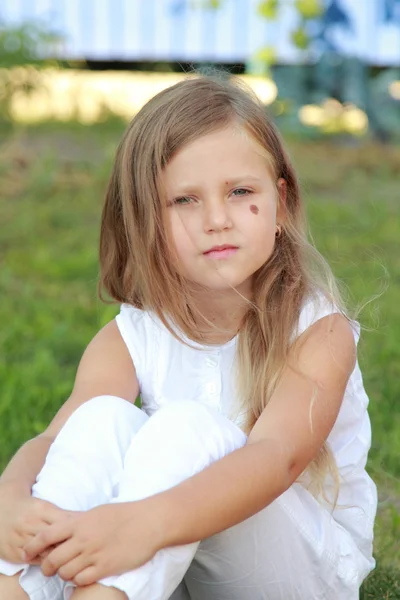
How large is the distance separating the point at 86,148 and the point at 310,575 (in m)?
4.20

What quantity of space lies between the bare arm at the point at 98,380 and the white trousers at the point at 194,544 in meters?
0.15

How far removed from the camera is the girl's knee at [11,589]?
5.66ft

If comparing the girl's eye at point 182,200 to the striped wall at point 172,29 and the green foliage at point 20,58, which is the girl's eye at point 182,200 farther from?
the striped wall at point 172,29

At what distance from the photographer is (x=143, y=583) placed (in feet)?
5.46

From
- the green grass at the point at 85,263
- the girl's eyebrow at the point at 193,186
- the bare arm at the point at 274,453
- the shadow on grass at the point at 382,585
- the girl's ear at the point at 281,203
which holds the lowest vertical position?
the green grass at the point at 85,263

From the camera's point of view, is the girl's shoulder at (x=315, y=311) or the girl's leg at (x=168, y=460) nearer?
the girl's leg at (x=168, y=460)

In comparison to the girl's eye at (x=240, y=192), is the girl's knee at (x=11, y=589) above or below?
below

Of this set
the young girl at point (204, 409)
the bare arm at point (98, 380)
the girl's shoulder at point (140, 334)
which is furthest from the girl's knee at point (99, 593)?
the girl's shoulder at point (140, 334)

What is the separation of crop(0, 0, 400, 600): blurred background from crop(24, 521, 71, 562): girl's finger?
762 mm

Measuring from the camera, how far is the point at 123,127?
603cm

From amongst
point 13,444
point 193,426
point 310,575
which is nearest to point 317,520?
point 310,575

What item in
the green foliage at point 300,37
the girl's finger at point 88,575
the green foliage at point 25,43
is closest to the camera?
the girl's finger at point 88,575

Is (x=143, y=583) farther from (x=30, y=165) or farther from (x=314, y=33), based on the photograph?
(x=314, y=33)

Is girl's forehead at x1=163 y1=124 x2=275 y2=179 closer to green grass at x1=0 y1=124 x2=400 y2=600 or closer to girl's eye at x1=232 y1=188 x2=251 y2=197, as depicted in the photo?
Answer: girl's eye at x1=232 y1=188 x2=251 y2=197
